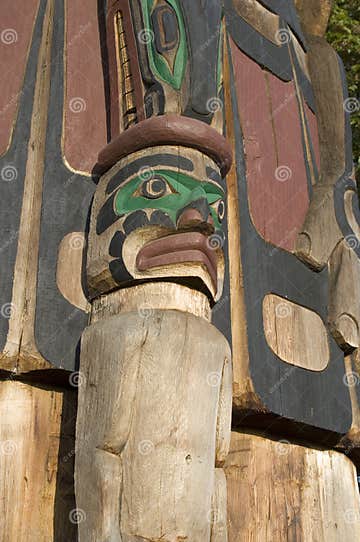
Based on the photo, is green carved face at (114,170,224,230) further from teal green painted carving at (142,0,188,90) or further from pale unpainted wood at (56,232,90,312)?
teal green painted carving at (142,0,188,90)

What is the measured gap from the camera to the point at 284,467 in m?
3.12

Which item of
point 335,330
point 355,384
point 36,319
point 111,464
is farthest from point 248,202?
point 111,464

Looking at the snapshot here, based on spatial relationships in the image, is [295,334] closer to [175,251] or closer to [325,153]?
[175,251]

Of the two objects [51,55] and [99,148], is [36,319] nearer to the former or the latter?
[99,148]

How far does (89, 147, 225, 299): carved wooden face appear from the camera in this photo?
2541mm

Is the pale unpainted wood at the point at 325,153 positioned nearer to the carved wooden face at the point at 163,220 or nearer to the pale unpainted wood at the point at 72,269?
the carved wooden face at the point at 163,220

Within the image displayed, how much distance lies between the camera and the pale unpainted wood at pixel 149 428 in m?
2.21

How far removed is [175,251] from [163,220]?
10 centimetres

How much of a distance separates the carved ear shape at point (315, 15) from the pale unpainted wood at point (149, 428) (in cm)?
282

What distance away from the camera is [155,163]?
2650 millimetres

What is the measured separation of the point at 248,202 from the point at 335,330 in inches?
25.1

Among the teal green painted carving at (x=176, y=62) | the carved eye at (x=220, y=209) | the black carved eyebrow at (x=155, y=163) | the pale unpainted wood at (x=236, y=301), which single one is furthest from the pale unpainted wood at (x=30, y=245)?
the pale unpainted wood at (x=236, y=301)

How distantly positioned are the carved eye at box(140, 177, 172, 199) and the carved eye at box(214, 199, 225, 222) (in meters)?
0.18

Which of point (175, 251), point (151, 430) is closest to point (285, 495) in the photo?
point (151, 430)
